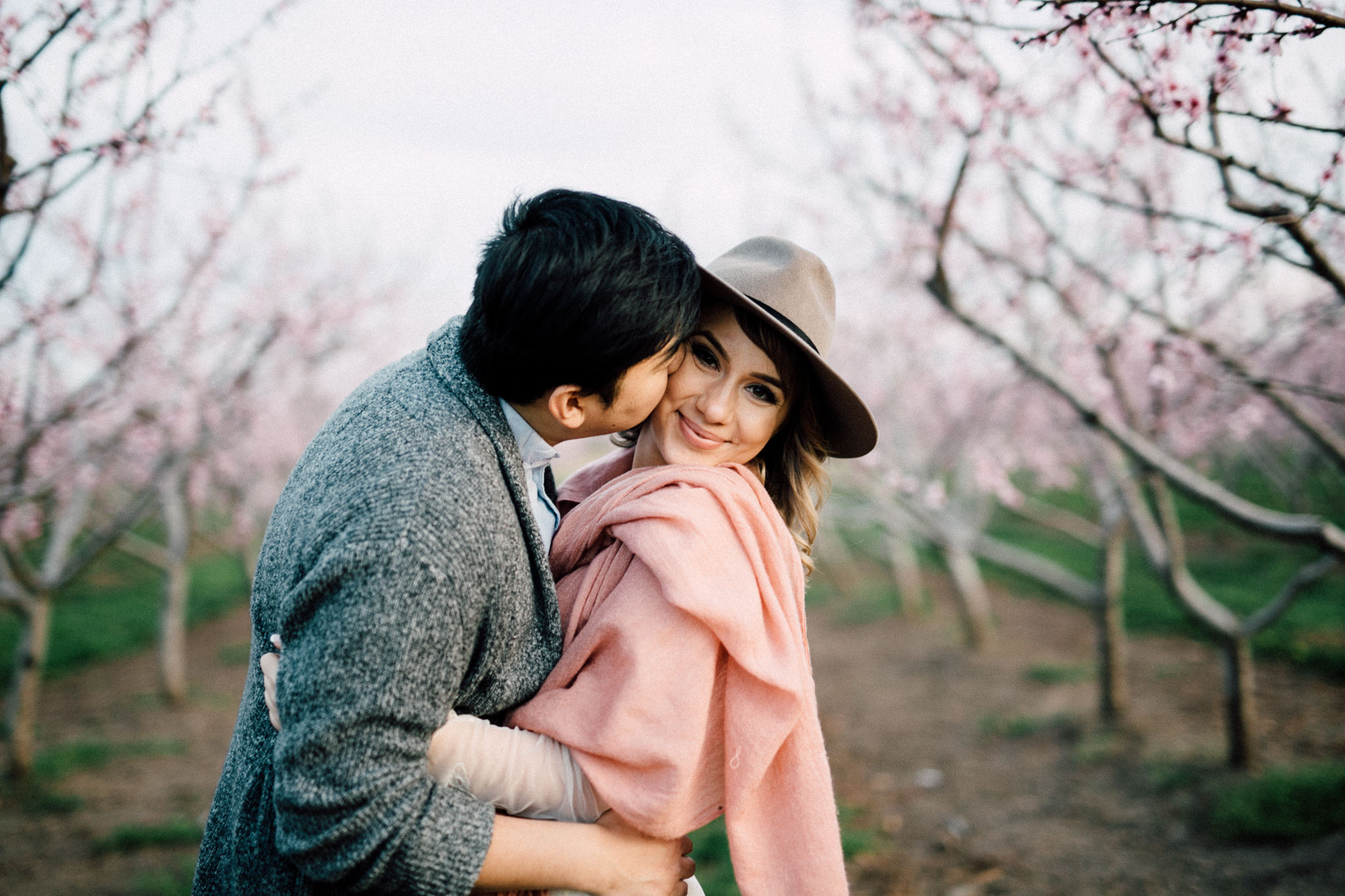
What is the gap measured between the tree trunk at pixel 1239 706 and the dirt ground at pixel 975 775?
23cm

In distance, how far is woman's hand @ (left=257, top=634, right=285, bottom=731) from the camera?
Result: 3.99 feet

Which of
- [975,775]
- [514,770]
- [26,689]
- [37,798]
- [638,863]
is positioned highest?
[514,770]

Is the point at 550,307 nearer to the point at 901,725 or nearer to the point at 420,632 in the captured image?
the point at 420,632

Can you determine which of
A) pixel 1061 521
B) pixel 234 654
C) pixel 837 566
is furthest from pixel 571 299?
pixel 837 566

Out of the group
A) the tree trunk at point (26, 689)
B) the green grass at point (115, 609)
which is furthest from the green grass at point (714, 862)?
the green grass at point (115, 609)

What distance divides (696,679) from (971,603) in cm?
723

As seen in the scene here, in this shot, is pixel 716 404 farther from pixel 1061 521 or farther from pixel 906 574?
pixel 906 574

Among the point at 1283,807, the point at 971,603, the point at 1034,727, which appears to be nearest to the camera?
the point at 1283,807

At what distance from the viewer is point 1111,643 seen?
562 centimetres

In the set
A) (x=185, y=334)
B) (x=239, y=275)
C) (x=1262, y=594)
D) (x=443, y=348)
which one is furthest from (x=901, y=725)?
(x=239, y=275)

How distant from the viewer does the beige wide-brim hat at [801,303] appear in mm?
1688

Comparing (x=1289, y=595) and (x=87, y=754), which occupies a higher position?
(x=1289, y=595)

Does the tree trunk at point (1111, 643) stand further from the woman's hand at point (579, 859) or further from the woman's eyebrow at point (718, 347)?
the woman's hand at point (579, 859)

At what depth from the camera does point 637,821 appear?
130 cm
